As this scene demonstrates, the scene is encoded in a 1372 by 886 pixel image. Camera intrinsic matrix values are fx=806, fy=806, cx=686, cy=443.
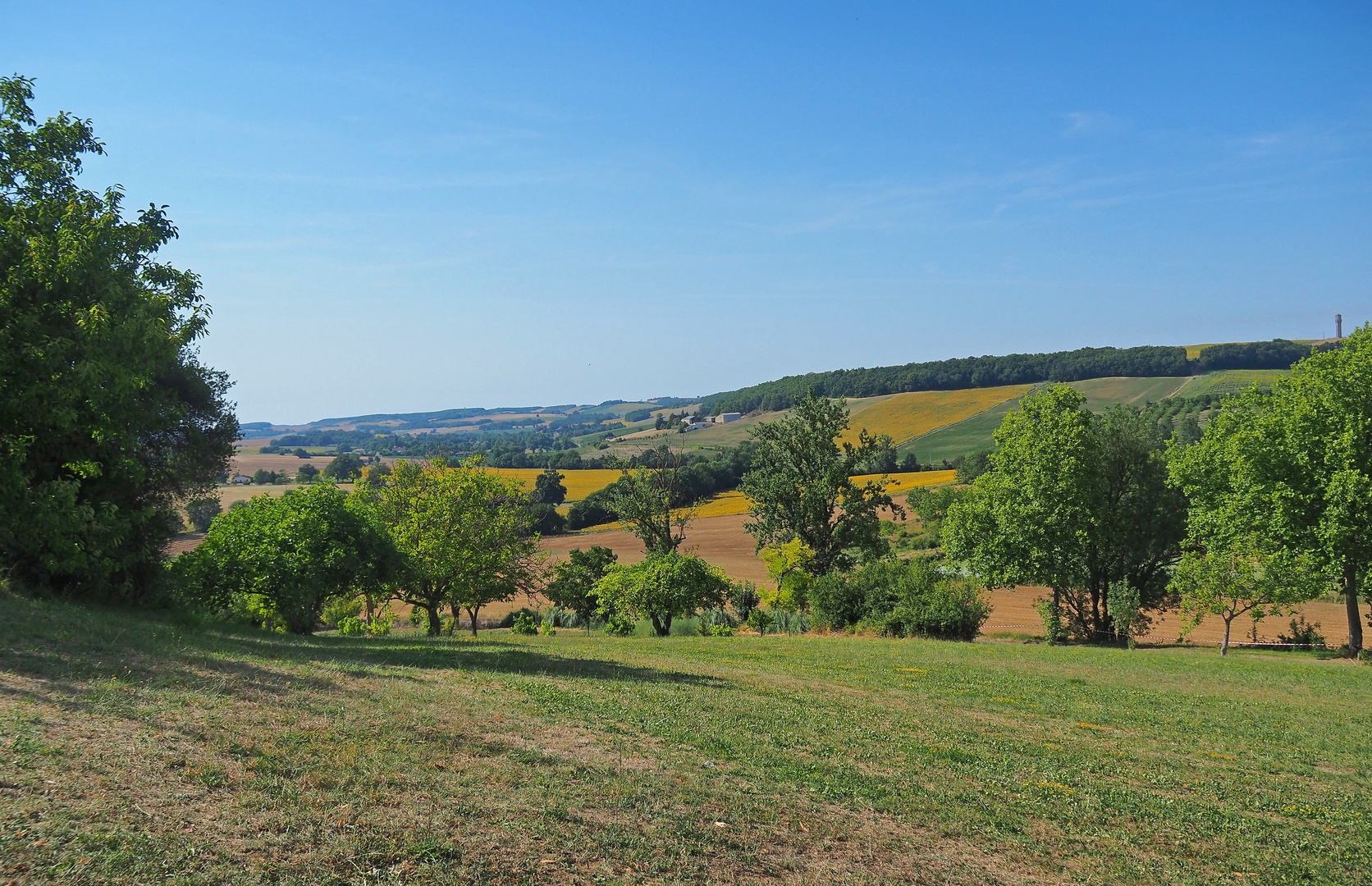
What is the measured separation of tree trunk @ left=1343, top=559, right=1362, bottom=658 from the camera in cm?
3086

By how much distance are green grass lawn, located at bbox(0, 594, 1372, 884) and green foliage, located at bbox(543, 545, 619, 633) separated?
89.3ft

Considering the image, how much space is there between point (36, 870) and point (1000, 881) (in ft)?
24.3

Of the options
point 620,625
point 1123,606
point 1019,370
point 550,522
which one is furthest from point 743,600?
point 1019,370

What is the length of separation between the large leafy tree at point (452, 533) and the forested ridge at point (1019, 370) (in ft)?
281

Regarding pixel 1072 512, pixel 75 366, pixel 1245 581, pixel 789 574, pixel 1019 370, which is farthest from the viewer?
pixel 1019 370

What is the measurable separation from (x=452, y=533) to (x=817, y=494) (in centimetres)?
2278

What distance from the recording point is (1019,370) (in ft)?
470

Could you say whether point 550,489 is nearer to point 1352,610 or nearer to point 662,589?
point 662,589

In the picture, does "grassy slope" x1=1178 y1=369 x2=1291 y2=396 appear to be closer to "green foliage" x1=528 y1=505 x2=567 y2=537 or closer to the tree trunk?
the tree trunk

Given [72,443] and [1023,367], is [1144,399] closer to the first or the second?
[1023,367]

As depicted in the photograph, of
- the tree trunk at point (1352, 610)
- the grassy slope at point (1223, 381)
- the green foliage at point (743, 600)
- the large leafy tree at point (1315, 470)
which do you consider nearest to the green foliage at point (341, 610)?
the green foliage at point (743, 600)

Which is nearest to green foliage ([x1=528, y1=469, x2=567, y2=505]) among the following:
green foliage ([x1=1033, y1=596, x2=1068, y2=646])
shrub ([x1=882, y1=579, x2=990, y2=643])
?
shrub ([x1=882, y1=579, x2=990, y2=643])

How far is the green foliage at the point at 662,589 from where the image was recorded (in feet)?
123

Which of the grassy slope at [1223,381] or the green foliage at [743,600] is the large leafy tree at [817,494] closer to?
the green foliage at [743,600]
